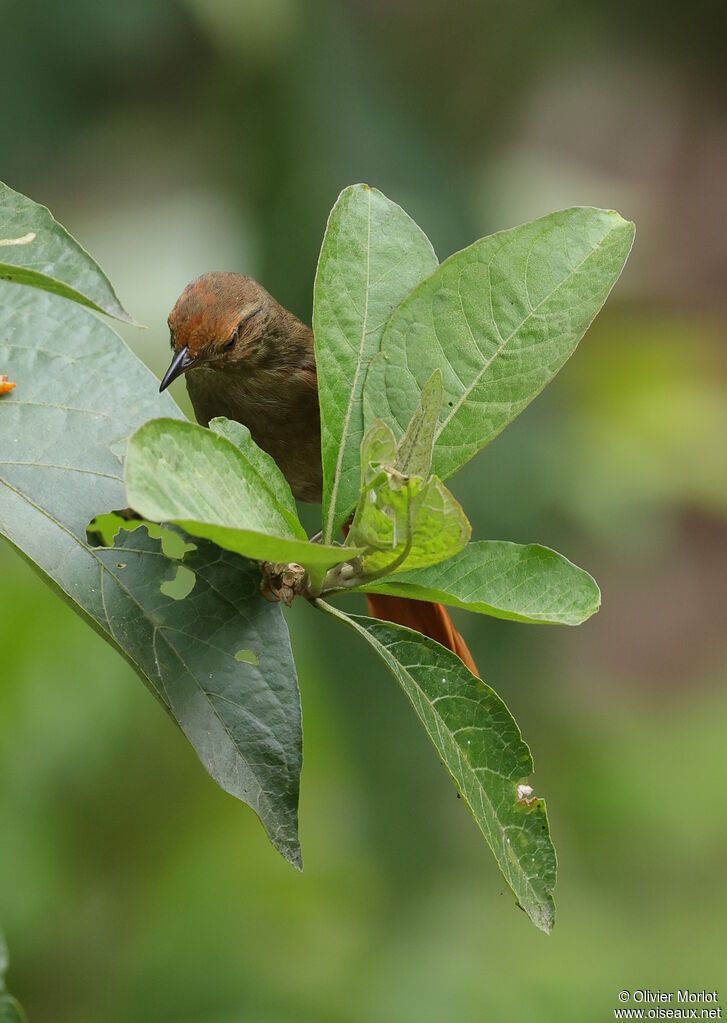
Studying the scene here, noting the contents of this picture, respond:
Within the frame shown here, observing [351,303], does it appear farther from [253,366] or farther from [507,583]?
[253,366]

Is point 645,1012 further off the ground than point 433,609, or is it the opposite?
point 433,609

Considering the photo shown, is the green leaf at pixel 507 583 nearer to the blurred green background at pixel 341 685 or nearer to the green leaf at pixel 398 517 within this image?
the green leaf at pixel 398 517

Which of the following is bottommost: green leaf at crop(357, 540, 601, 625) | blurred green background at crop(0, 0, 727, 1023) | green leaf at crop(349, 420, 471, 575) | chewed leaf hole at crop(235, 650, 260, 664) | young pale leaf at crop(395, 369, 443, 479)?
blurred green background at crop(0, 0, 727, 1023)

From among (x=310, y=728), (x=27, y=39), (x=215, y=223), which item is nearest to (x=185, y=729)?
(x=310, y=728)

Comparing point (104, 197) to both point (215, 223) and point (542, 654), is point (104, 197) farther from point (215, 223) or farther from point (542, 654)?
point (542, 654)

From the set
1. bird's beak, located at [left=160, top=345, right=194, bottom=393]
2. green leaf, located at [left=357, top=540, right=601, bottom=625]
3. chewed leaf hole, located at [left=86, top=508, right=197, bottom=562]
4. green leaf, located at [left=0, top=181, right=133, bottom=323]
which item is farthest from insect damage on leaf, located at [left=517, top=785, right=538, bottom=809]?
bird's beak, located at [left=160, top=345, right=194, bottom=393]

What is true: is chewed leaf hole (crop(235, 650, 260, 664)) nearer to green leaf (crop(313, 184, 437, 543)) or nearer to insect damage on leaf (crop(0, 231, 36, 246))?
green leaf (crop(313, 184, 437, 543))
